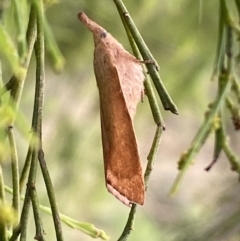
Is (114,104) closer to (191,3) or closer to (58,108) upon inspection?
(191,3)

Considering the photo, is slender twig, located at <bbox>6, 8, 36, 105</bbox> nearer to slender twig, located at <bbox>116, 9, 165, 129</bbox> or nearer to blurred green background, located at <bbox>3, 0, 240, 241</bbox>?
slender twig, located at <bbox>116, 9, 165, 129</bbox>

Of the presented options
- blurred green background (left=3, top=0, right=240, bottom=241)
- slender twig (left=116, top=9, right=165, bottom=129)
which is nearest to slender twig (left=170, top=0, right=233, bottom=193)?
slender twig (left=116, top=9, right=165, bottom=129)

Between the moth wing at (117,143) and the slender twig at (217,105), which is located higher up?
the slender twig at (217,105)

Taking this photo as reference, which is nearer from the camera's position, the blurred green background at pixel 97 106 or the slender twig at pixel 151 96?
the slender twig at pixel 151 96

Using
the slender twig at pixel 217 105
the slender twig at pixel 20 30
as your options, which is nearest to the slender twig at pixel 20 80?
the slender twig at pixel 20 30

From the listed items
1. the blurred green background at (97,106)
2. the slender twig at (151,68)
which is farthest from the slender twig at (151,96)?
the blurred green background at (97,106)

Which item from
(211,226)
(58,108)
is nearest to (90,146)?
(58,108)

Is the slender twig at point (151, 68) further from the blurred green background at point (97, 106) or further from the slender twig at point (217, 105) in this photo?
the blurred green background at point (97, 106)
